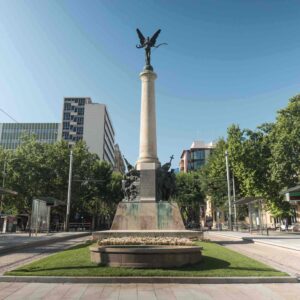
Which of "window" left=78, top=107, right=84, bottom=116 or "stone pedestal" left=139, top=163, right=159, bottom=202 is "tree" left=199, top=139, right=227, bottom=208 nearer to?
"stone pedestal" left=139, top=163, right=159, bottom=202

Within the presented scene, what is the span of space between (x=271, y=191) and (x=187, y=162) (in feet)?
269

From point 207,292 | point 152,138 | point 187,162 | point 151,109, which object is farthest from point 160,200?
point 187,162

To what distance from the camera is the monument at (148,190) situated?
70.6ft

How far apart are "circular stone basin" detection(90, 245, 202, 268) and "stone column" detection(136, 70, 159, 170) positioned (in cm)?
1340

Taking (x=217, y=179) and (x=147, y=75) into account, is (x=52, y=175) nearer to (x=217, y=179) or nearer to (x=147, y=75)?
(x=217, y=179)

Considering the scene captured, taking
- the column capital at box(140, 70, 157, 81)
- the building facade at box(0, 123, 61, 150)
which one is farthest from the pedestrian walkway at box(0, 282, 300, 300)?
the building facade at box(0, 123, 61, 150)

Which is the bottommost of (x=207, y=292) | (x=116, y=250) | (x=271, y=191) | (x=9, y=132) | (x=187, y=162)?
(x=207, y=292)

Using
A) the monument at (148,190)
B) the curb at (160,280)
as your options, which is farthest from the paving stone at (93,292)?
the monument at (148,190)

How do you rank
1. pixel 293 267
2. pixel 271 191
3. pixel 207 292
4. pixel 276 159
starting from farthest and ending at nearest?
1. pixel 271 191
2. pixel 276 159
3. pixel 293 267
4. pixel 207 292

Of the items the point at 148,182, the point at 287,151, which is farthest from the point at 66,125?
the point at 148,182

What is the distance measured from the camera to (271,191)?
129 feet

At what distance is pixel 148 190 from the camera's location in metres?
23.2

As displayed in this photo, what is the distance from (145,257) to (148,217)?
11595 millimetres

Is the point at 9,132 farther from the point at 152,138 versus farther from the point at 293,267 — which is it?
the point at 293,267
